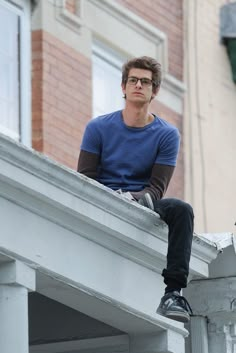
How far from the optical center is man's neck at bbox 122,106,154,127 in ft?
44.7

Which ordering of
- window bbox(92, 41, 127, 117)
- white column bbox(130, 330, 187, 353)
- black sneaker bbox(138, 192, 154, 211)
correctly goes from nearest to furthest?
black sneaker bbox(138, 192, 154, 211) < white column bbox(130, 330, 187, 353) < window bbox(92, 41, 127, 117)

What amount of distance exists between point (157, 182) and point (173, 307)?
1.04 m

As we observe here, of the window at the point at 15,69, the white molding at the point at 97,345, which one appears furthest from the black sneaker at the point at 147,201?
the window at the point at 15,69

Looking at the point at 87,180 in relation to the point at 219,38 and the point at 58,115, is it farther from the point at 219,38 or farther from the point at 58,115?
the point at 219,38

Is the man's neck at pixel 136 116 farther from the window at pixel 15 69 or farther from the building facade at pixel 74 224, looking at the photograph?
the window at pixel 15 69

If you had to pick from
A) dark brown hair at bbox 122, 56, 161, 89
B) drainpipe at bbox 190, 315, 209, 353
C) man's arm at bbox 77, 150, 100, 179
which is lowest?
drainpipe at bbox 190, 315, 209, 353

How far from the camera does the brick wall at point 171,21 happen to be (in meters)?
21.9

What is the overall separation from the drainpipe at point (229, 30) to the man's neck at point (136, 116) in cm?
923

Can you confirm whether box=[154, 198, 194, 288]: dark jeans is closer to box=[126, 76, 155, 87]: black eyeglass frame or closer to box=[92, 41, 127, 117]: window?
box=[126, 76, 155, 87]: black eyeglass frame

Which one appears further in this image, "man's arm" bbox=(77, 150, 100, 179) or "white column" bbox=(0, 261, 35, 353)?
"man's arm" bbox=(77, 150, 100, 179)

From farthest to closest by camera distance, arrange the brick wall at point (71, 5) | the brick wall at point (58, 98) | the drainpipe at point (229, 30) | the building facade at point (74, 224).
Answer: the drainpipe at point (229, 30) → the brick wall at point (71, 5) → the brick wall at point (58, 98) → the building facade at point (74, 224)

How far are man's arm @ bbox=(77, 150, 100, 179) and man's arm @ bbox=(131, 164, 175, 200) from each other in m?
0.32

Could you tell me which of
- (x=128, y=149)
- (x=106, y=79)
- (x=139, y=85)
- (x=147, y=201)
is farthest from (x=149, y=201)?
(x=106, y=79)

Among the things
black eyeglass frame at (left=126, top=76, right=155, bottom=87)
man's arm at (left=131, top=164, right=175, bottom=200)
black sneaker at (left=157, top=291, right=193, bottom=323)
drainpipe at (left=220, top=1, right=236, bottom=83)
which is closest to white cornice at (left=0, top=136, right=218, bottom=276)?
man's arm at (left=131, top=164, right=175, bottom=200)
